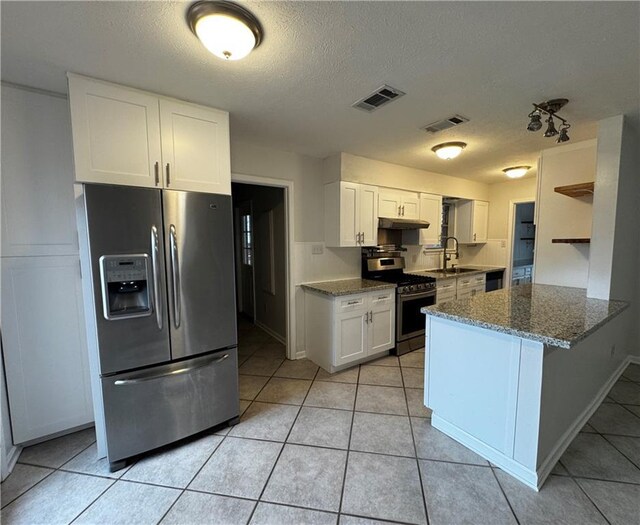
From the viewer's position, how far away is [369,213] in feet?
11.4

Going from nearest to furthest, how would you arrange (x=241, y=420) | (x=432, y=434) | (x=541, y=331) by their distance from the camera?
(x=541, y=331) < (x=432, y=434) < (x=241, y=420)

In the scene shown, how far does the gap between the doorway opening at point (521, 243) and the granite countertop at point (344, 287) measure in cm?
314

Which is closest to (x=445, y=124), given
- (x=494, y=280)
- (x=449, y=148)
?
(x=449, y=148)

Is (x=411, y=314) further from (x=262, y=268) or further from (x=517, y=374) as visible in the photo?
(x=262, y=268)

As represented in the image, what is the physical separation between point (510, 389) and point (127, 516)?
87.3 inches

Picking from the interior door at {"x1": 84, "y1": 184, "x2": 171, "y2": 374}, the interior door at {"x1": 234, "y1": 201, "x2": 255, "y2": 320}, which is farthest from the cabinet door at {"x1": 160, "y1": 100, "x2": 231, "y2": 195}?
the interior door at {"x1": 234, "y1": 201, "x2": 255, "y2": 320}

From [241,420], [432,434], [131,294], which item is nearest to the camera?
[131,294]

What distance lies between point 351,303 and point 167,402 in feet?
6.05

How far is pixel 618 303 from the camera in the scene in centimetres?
225

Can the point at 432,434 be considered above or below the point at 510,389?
below

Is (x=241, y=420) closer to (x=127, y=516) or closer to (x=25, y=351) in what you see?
(x=127, y=516)

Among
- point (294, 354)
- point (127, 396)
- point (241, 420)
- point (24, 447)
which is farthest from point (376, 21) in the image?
point (24, 447)

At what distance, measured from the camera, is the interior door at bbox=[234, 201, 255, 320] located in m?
4.81

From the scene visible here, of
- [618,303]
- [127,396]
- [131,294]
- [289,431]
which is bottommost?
[289,431]
